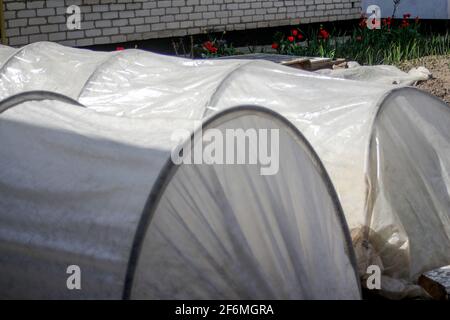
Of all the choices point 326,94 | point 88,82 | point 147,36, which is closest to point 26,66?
point 88,82

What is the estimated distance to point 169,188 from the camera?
10.3ft

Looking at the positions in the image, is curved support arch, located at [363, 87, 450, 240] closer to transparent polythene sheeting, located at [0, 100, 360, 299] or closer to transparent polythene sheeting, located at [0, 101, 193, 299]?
transparent polythene sheeting, located at [0, 100, 360, 299]

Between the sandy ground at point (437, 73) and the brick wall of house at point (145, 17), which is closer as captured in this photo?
the sandy ground at point (437, 73)

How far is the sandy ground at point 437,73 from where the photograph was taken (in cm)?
901

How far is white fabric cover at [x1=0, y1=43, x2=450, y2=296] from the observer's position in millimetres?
4594

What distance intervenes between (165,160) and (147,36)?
27.1 feet

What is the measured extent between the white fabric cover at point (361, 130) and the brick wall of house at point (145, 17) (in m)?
4.67

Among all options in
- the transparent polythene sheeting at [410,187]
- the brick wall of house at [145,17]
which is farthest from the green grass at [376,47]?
the transparent polythene sheeting at [410,187]

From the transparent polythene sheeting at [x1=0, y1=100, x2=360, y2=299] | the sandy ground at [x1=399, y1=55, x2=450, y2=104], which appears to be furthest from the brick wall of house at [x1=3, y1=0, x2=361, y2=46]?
the transparent polythene sheeting at [x1=0, y1=100, x2=360, y2=299]

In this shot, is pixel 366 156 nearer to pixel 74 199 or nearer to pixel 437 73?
pixel 74 199

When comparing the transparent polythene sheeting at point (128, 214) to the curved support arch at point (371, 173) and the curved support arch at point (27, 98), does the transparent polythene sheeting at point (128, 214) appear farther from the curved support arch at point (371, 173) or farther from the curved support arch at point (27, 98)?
the curved support arch at point (371, 173)

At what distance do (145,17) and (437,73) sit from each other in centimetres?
410

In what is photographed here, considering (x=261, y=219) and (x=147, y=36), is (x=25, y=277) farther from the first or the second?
(x=147, y=36)

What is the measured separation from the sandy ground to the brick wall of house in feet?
8.89
